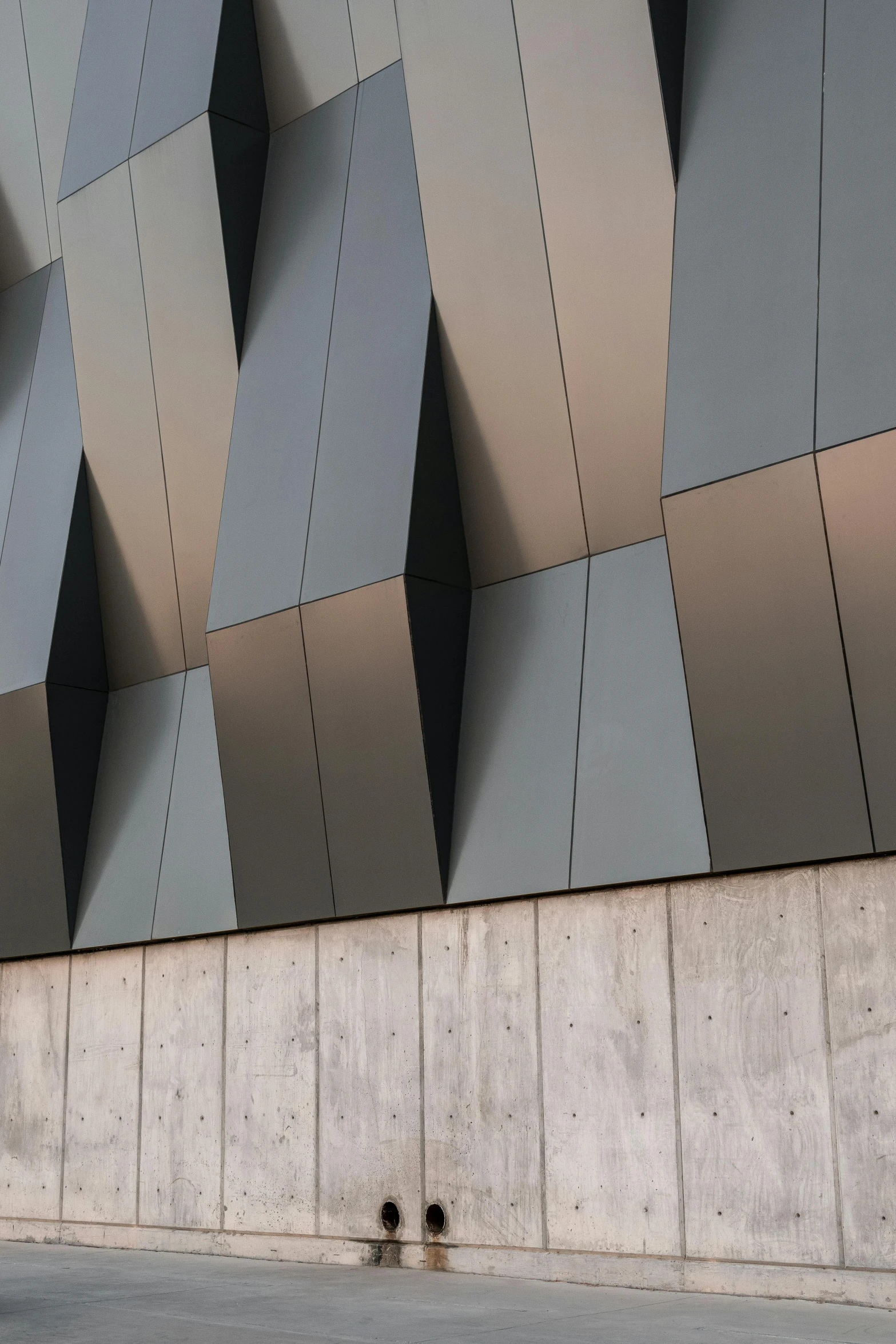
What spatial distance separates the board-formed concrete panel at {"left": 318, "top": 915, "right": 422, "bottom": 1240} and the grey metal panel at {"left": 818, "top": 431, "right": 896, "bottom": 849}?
15.9 ft

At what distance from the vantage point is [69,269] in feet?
56.3

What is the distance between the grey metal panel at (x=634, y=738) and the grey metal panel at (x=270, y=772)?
3.11m

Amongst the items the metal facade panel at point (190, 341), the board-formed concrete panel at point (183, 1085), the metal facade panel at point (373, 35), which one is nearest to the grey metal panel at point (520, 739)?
the board-formed concrete panel at point (183, 1085)

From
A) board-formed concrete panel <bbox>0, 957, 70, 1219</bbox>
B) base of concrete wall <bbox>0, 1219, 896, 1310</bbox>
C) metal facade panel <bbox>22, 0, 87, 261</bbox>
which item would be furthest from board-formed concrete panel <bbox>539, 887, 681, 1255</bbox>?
metal facade panel <bbox>22, 0, 87, 261</bbox>

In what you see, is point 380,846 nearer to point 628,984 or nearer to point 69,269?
point 628,984

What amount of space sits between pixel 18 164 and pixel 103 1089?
12.4 meters

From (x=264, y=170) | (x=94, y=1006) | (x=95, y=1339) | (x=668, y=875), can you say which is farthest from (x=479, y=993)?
(x=264, y=170)

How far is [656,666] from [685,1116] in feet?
12.1

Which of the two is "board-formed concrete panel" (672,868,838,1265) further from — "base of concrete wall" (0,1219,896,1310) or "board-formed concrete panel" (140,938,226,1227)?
"board-formed concrete panel" (140,938,226,1227)

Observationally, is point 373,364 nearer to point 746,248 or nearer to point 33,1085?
point 746,248

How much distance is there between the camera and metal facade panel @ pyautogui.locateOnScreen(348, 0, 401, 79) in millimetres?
14289

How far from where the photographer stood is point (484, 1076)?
11.9 meters

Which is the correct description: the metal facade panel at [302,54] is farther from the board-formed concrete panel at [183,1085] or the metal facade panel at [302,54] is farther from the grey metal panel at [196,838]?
the board-formed concrete panel at [183,1085]

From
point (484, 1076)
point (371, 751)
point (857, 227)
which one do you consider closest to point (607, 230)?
point (857, 227)
